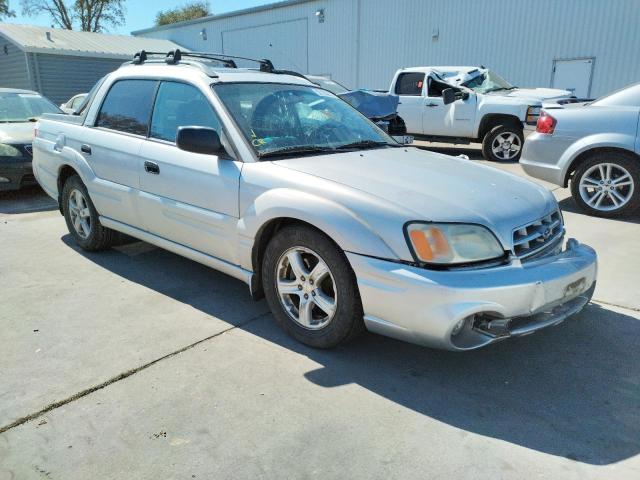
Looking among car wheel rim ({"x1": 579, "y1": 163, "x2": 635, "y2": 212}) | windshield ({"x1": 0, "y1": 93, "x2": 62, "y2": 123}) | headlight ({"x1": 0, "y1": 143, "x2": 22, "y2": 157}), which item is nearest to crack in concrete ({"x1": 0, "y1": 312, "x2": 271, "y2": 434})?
car wheel rim ({"x1": 579, "y1": 163, "x2": 635, "y2": 212})

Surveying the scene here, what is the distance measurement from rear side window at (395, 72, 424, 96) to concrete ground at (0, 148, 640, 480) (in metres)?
8.60

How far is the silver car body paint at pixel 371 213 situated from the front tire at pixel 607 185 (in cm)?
325

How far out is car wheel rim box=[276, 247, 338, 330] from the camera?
303 centimetres

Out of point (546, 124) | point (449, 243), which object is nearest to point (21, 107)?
point (546, 124)

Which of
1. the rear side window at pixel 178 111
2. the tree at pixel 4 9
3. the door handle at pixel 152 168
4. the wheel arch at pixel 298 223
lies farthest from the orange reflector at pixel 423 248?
the tree at pixel 4 9

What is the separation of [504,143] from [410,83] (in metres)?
2.67

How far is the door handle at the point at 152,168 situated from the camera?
150 inches

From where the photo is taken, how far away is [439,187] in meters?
3.01

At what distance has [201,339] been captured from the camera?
3328 millimetres

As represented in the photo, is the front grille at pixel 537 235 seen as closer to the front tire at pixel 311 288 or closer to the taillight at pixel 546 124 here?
the front tire at pixel 311 288

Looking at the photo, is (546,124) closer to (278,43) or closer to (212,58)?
(212,58)

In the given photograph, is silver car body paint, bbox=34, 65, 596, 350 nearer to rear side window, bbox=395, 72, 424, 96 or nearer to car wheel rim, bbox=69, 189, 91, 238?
car wheel rim, bbox=69, 189, 91, 238

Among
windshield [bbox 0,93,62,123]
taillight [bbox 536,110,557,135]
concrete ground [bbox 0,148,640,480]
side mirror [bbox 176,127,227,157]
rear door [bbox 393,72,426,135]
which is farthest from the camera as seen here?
rear door [bbox 393,72,426,135]

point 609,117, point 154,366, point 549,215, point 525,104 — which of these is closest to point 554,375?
point 549,215
